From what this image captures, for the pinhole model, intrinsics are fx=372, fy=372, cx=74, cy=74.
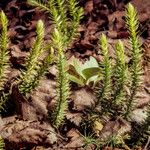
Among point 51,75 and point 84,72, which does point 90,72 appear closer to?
point 84,72

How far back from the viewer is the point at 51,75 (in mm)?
3123

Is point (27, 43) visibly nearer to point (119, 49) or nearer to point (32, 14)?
point (32, 14)

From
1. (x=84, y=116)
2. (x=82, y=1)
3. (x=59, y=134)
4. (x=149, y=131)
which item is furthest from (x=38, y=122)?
(x=82, y=1)

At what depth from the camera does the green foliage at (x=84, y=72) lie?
2.93m

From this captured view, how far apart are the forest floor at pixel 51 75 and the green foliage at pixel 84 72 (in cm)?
10

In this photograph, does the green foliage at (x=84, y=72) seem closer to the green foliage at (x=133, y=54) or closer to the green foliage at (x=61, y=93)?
the green foliage at (x=61, y=93)

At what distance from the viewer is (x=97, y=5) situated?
3838 mm

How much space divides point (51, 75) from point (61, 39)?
2.23 feet

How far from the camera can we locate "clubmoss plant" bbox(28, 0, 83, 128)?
2332mm

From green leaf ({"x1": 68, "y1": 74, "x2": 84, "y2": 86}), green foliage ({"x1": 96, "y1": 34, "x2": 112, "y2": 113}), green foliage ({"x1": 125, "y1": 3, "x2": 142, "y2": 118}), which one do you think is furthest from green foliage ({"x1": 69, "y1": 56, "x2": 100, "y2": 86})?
green foliage ({"x1": 125, "y1": 3, "x2": 142, "y2": 118})

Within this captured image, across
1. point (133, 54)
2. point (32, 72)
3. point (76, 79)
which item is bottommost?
point (76, 79)

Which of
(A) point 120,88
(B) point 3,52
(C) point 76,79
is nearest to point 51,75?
(C) point 76,79

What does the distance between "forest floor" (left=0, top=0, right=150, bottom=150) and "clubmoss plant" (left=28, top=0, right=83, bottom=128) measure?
A: 11cm

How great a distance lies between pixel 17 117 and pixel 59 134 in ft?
1.12
